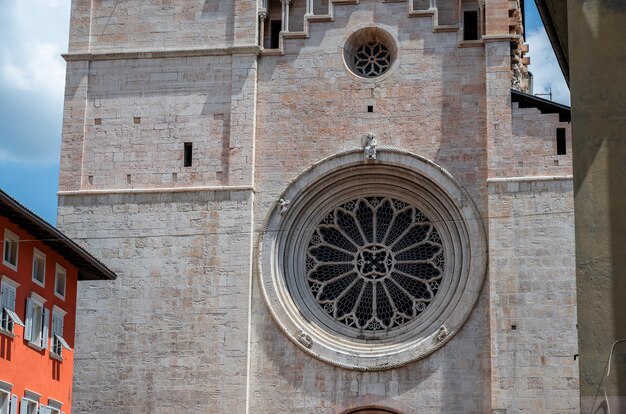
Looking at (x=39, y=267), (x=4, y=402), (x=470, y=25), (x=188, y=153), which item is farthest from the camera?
(x=470, y=25)

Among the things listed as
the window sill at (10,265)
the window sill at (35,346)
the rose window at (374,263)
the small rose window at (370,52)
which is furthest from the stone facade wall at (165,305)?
the window sill at (10,265)

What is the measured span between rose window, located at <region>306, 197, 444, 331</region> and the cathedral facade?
0.04 metres

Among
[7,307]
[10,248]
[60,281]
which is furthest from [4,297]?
[60,281]

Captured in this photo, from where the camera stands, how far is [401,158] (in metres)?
31.5

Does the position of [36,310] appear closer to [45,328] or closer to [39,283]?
[45,328]

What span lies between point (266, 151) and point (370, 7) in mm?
4187

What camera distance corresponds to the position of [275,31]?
33594 mm

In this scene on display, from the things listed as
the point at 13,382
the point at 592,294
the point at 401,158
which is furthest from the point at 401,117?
the point at 592,294

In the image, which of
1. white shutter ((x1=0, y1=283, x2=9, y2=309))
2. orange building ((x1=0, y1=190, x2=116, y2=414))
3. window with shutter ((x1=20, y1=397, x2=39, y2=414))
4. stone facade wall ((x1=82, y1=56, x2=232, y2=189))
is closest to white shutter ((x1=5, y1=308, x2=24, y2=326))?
orange building ((x1=0, y1=190, x2=116, y2=414))

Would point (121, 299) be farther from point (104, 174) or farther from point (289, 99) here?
point (289, 99)

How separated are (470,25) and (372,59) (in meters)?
2.45

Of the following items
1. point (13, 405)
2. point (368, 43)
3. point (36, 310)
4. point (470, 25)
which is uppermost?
point (470, 25)

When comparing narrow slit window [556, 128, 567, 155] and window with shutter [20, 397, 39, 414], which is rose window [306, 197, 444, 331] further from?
window with shutter [20, 397, 39, 414]

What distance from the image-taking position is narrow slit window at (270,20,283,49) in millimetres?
33469
